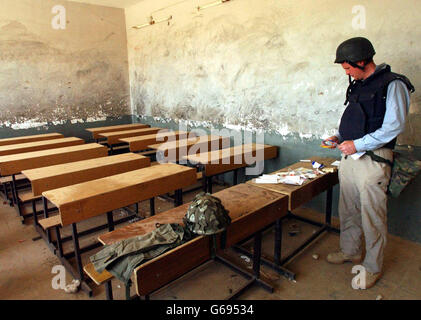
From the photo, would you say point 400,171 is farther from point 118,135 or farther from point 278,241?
point 118,135

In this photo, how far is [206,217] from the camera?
4.95ft

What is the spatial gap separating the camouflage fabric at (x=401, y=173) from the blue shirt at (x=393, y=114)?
9.6 inches

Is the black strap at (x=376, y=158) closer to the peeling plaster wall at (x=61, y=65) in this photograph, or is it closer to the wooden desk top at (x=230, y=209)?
the wooden desk top at (x=230, y=209)

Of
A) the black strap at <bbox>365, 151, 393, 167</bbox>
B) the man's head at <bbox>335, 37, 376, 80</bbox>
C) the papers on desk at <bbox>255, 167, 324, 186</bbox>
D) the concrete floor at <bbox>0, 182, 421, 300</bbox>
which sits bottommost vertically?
the concrete floor at <bbox>0, 182, 421, 300</bbox>

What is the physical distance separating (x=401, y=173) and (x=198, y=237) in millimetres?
1570

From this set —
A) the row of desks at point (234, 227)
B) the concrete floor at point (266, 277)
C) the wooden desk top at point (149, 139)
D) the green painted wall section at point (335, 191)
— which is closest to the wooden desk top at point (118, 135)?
the wooden desk top at point (149, 139)

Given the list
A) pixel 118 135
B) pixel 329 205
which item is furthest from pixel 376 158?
pixel 118 135

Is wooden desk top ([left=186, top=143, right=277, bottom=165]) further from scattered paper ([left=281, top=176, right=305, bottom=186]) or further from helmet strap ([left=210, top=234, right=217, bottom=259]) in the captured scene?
helmet strap ([left=210, top=234, right=217, bottom=259])

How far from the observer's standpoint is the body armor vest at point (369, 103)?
1.99 m

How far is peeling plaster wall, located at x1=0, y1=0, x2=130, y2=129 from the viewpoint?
15.8ft

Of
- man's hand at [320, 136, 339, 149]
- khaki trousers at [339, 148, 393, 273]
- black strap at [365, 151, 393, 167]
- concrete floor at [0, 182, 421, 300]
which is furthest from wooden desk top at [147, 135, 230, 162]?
black strap at [365, 151, 393, 167]

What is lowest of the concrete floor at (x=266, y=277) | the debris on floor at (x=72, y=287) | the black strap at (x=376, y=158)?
the concrete floor at (x=266, y=277)
